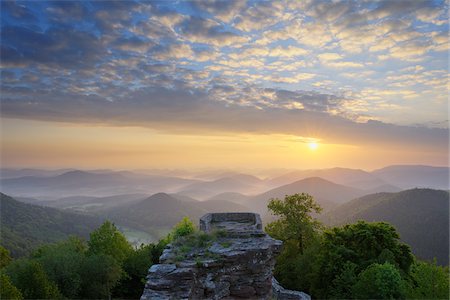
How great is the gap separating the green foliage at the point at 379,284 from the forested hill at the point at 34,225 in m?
126

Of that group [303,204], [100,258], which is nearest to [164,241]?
[100,258]

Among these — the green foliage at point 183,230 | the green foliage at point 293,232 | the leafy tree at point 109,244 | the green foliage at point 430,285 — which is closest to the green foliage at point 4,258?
the leafy tree at point 109,244

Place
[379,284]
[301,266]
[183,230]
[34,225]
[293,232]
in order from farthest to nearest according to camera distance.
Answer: [34,225] < [293,232] < [301,266] < [183,230] < [379,284]

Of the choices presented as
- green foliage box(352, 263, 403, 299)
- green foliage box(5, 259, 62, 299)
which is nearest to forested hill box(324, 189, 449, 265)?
green foliage box(352, 263, 403, 299)

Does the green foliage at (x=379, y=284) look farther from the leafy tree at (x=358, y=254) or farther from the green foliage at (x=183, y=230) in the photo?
the green foliage at (x=183, y=230)

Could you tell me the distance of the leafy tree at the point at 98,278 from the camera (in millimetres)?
34156

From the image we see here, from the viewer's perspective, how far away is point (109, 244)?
134 feet

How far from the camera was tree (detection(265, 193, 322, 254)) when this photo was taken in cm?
3641

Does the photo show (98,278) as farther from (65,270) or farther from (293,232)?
(293,232)

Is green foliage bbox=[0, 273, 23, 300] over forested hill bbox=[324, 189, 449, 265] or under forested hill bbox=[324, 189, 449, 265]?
over

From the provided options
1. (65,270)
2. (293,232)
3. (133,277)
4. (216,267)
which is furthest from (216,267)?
(133,277)

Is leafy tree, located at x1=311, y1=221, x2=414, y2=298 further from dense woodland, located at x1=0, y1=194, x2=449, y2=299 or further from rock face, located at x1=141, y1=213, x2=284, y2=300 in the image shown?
rock face, located at x1=141, y1=213, x2=284, y2=300

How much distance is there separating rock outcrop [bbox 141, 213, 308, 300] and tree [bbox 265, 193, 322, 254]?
22.4 m

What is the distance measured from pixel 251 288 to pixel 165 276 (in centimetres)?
432
